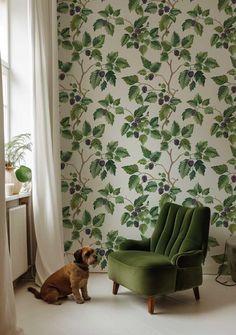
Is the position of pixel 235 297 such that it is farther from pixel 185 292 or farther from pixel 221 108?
pixel 221 108

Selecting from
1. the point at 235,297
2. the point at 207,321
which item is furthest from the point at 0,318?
the point at 235,297

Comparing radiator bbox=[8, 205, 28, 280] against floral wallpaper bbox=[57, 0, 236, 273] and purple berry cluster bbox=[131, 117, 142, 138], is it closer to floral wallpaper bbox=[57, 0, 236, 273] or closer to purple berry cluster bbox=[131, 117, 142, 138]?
floral wallpaper bbox=[57, 0, 236, 273]

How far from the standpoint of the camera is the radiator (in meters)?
3.44

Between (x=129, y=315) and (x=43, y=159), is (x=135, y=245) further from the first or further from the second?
→ (x=43, y=159)

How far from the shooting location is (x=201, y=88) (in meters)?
4.17

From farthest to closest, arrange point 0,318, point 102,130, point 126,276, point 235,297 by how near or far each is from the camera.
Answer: point 102,130, point 235,297, point 126,276, point 0,318

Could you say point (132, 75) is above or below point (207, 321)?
above

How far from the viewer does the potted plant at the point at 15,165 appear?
3.70 m

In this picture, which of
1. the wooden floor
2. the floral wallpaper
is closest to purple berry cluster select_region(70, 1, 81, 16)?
Result: the floral wallpaper

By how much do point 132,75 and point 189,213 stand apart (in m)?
1.57

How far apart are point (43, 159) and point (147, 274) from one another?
1.45m

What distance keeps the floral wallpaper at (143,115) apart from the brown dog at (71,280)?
3.23ft

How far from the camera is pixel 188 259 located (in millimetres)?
3256

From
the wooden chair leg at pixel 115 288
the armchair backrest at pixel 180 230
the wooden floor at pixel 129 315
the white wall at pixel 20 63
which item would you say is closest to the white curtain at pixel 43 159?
the white wall at pixel 20 63
